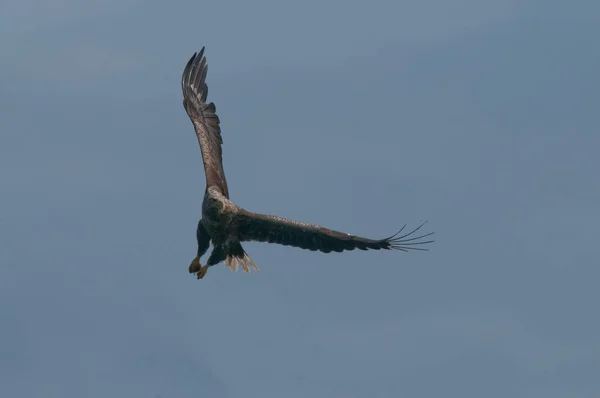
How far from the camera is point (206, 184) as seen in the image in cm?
3041

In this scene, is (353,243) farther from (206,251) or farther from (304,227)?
(206,251)

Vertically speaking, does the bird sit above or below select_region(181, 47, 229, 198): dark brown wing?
below

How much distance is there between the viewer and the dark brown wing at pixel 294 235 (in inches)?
1108

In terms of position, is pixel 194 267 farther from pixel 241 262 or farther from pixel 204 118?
pixel 204 118

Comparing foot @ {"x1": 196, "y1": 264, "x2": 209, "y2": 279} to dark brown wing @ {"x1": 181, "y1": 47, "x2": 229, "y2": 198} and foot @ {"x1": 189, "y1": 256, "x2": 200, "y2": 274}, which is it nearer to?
foot @ {"x1": 189, "y1": 256, "x2": 200, "y2": 274}

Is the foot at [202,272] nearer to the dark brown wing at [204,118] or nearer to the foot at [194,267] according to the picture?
the foot at [194,267]

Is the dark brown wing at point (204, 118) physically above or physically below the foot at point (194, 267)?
above

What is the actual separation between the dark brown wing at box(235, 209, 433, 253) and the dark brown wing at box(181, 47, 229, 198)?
1.28 m

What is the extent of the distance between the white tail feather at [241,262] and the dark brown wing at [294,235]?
0.81 meters

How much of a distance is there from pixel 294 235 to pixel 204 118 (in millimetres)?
5422

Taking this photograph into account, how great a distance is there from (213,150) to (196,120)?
49.2 inches

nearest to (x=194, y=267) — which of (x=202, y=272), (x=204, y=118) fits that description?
(x=202, y=272)

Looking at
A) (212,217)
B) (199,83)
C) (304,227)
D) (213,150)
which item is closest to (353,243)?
(304,227)

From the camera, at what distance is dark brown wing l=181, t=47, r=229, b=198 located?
31.0 metres
